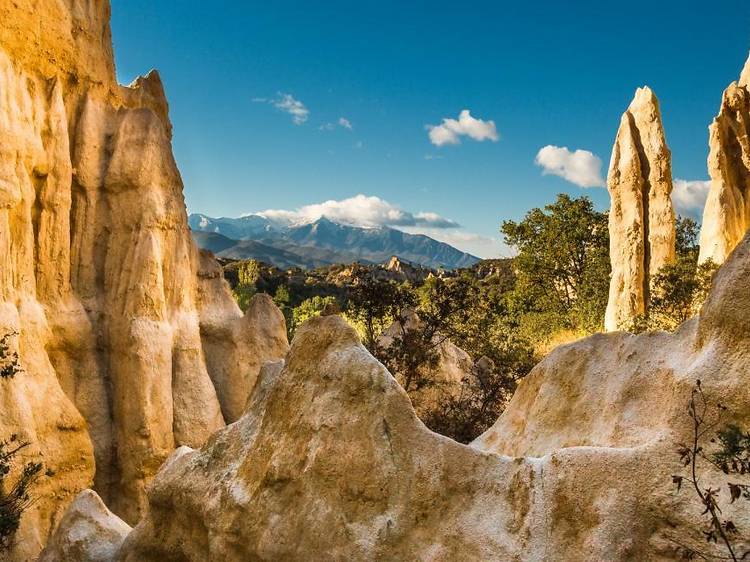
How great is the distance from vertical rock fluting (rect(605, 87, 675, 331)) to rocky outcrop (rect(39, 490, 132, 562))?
75.0ft

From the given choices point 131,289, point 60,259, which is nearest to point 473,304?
point 131,289

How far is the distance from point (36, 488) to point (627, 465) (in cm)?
1143

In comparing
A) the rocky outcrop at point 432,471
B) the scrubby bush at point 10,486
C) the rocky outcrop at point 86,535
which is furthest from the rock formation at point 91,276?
the rocky outcrop at point 432,471

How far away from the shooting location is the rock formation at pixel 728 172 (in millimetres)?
27888

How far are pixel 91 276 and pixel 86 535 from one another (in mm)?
7950

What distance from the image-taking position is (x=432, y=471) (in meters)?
5.53

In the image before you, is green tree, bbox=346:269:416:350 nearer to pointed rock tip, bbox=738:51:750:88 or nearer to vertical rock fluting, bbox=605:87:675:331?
vertical rock fluting, bbox=605:87:675:331

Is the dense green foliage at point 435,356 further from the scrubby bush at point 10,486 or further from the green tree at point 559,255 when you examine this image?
the green tree at point 559,255

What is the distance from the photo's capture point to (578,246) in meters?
36.4

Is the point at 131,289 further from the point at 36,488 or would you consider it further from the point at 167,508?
the point at 167,508

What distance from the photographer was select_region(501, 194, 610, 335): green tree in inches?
1391

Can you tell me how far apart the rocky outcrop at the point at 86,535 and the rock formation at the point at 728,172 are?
27613 millimetres

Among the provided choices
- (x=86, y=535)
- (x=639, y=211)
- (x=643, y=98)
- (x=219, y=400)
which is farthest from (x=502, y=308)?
(x=86, y=535)

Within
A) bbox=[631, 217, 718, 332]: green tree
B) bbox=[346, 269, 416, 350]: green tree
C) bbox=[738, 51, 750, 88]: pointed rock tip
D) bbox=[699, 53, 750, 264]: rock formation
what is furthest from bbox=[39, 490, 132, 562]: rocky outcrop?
bbox=[738, 51, 750, 88]: pointed rock tip
